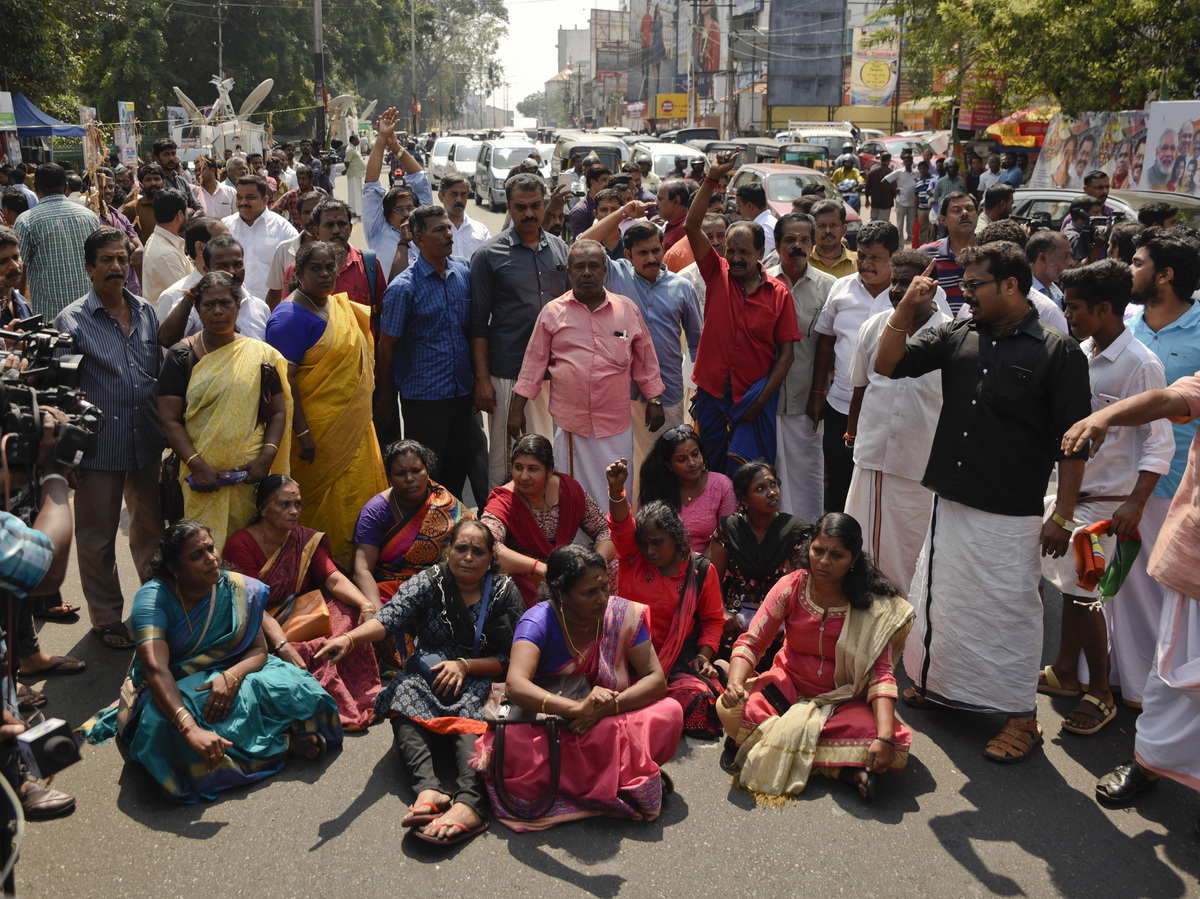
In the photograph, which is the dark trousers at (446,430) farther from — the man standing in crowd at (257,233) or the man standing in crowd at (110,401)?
the man standing in crowd at (257,233)

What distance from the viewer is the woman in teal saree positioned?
12.1 feet

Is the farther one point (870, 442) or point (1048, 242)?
point (1048, 242)

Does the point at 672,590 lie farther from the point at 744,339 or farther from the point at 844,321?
the point at 844,321

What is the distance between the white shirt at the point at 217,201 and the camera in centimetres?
1073

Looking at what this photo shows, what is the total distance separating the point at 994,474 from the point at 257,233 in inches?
215

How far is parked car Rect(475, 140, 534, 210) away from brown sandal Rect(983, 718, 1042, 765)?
21.6 metres

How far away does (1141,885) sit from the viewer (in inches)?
128

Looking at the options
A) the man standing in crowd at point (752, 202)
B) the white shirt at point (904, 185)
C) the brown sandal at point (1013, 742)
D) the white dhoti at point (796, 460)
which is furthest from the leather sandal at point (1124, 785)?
the white shirt at point (904, 185)

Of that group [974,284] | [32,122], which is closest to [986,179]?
[974,284]

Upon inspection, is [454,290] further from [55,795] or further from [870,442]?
[55,795]

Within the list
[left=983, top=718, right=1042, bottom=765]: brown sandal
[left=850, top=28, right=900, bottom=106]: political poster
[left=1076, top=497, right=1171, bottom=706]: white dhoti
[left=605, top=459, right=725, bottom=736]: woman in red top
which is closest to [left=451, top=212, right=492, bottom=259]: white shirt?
[left=605, top=459, right=725, bottom=736]: woman in red top

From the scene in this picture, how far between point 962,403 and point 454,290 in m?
2.97

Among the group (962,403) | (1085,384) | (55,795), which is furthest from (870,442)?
(55,795)

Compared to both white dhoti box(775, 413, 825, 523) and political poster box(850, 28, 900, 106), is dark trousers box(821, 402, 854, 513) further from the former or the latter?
political poster box(850, 28, 900, 106)
